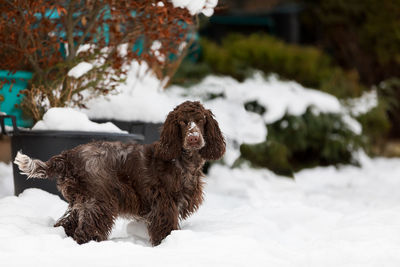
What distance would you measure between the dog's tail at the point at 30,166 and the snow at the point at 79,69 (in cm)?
149

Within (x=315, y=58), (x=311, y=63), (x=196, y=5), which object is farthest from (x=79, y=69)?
(x=315, y=58)

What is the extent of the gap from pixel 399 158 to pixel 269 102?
15.4 feet

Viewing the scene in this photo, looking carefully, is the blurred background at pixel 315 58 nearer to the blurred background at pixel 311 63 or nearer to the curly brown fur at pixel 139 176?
the blurred background at pixel 311 63

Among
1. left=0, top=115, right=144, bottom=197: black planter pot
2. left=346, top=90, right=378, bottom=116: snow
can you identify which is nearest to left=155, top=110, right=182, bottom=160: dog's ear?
left=0, top=115, right=144, bottom=197: black planter pot

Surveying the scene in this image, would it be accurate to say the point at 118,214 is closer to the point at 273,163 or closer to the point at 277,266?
the point at 277,266

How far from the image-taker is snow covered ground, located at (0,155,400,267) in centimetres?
299

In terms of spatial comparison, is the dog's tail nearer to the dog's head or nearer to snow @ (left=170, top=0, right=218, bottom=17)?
the dog's head

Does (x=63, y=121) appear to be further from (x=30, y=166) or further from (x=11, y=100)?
(x=30, y=166)

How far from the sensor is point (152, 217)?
3479mm

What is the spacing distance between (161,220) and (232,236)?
0.47 metres

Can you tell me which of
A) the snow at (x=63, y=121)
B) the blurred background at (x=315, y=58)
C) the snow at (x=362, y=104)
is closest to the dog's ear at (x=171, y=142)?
the snow at (x=63, y=121)

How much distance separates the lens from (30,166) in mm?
3330

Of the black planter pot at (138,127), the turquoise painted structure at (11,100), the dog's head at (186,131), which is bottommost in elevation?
the black planter pot at (138,127)

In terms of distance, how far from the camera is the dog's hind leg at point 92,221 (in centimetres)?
330
